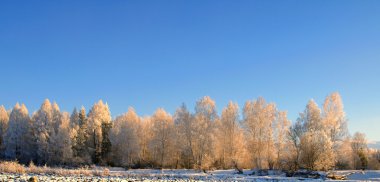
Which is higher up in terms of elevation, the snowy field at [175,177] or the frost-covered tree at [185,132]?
the frost-covered tree at [185,132]

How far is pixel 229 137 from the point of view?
60.8m

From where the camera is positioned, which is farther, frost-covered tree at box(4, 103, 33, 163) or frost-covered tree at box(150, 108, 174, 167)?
frost-covered tree at box(4, 103, 33, 163)

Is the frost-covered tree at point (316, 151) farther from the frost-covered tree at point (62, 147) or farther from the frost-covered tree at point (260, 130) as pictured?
the frost-covered tree at point (62, 147)

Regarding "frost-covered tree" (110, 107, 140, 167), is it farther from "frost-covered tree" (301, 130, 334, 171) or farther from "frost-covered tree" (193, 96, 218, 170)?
"frost-covered tree" (301, 130, 334, 171)

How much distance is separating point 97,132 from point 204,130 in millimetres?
24180

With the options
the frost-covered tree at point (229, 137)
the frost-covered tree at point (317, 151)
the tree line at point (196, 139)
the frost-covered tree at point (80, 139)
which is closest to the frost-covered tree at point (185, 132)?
the tree line at point (196, 139)

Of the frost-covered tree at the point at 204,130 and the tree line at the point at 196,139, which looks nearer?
the tree line at the point at 196,139

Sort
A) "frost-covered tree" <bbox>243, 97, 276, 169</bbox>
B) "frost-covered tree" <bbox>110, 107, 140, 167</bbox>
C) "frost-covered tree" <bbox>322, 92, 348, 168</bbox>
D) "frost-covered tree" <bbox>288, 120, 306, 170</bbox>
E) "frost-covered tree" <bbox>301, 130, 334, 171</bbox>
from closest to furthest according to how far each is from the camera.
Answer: "frost-covered tree" <bbox>301, 130, 334, 171</bbox>
"frost-covered tree" <bbox>288, 120, 306, 170</bbox>
"frost-covered tree" <bbox>322, 92, 348, 168</bbox>
"frost-covered tree" <bbox>243, 97, 276, 169</bbox>
"frost-covered tree" <bbox>110, 107, 140, 167</bbox>

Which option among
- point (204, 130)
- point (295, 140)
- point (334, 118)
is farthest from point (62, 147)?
point (334, 118)

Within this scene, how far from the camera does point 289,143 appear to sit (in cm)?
5531

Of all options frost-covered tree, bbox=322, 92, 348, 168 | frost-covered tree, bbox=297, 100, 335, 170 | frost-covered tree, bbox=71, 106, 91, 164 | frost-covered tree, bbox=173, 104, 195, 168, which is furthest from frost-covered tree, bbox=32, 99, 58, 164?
frost-covered tree, bbox=322, 92, 348, 168

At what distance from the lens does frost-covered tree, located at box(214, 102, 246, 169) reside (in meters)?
60.0

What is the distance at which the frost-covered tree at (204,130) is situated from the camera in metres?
59.5

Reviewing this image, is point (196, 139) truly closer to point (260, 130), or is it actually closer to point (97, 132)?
point (260, 130)
